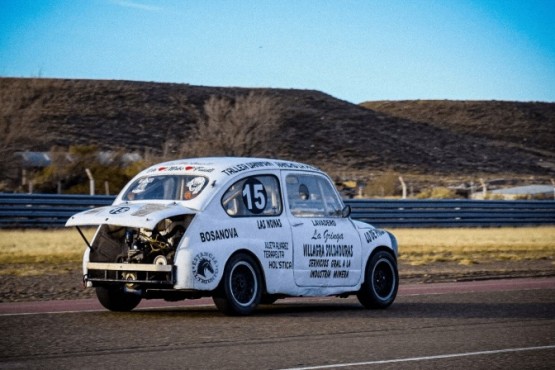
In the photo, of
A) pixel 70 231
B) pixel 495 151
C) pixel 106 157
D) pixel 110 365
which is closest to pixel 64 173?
pixel 106 157

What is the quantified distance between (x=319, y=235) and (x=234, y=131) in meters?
36.9

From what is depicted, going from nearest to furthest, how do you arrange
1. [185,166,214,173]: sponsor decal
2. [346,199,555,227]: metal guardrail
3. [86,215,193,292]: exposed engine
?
[86,215,193,292]: exposed engine → [185,166,214,173]: sponsor decal → [346,199,555,227]: metal guardrail

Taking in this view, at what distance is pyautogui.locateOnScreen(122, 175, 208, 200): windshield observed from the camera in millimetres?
11930

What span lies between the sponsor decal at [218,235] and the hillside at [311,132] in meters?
56.9

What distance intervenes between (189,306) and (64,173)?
33.1 metres

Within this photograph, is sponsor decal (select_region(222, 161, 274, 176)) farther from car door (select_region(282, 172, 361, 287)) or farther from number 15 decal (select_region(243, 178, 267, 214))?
car door (select_region(282, 172, 361, 287))


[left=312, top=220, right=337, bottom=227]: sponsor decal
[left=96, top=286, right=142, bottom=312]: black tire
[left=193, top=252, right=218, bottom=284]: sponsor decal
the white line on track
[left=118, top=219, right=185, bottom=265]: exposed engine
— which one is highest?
[left=312, top=220, right=337, bottom=227]: sponsor decal

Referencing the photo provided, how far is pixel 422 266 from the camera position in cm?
2161

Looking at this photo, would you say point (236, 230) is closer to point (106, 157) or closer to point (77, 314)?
point (77, 314)

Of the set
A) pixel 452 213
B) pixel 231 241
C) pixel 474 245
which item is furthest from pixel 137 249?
pixel 452 213

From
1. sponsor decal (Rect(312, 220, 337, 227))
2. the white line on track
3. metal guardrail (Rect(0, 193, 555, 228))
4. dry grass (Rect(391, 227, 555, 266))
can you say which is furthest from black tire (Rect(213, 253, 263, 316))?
metal guardrail (Rect(0, 193, 555, 228))

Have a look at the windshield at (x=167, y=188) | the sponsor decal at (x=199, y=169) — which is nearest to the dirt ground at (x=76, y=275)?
the windshield at (x=167, y=188)

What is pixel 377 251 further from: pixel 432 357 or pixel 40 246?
pixel 40 246

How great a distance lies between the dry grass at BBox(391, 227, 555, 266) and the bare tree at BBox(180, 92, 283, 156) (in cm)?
1724
